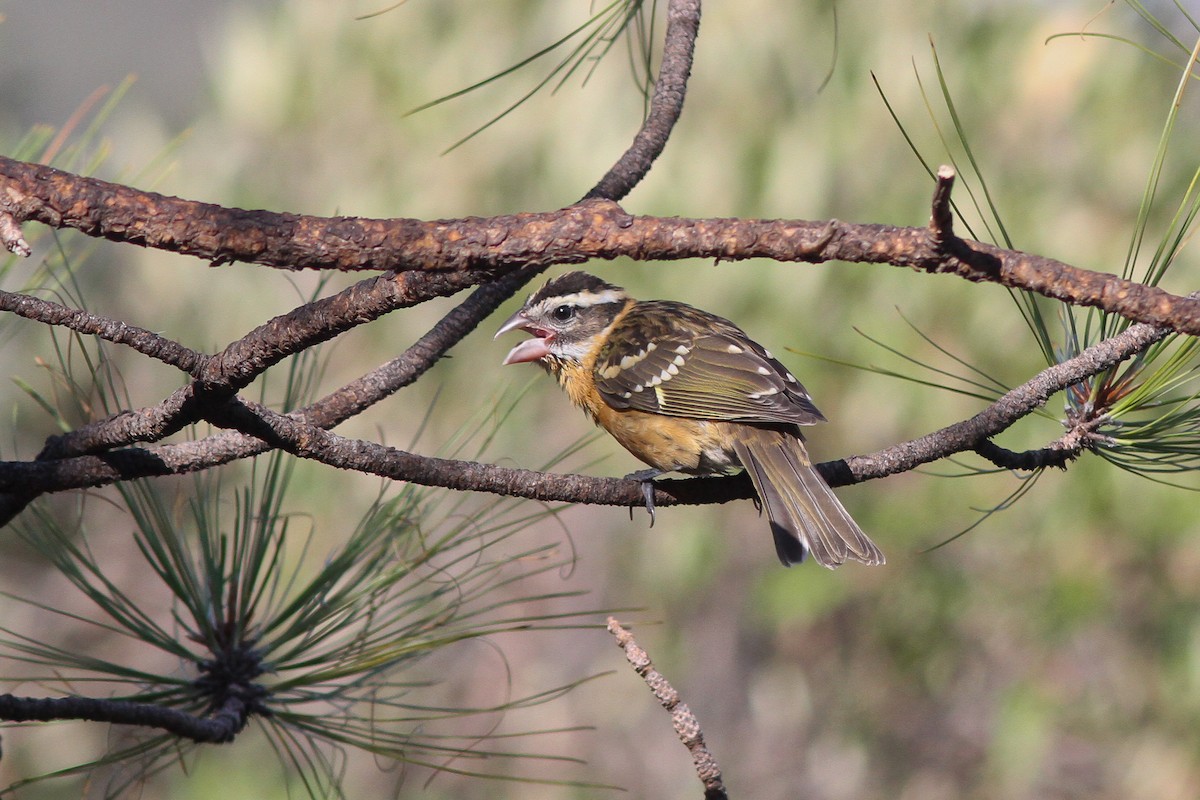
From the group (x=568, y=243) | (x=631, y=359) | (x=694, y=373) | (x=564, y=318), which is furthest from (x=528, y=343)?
(x=568, y=243)

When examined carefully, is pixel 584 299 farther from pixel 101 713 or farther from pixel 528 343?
pixel 101 713

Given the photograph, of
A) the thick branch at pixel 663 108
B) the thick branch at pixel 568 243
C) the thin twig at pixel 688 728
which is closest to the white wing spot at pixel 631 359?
the thick branch at pixel 663 108

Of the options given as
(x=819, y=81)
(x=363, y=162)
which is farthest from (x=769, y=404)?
(x=363, y=162)

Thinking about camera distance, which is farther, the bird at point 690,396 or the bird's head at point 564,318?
the bird's head at point 564,318

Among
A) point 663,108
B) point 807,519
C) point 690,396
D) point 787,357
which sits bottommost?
point 807,519

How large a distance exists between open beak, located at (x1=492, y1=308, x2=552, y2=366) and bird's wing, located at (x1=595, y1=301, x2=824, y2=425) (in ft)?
0.71

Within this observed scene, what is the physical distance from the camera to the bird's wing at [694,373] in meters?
3.63

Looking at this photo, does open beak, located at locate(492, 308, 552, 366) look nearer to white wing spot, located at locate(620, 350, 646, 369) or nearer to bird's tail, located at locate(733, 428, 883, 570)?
white wing spot, located at locate(620, 350, 646, 369)

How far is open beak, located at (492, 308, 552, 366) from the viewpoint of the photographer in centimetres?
416

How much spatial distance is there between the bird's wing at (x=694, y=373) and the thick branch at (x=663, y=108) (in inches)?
42.5

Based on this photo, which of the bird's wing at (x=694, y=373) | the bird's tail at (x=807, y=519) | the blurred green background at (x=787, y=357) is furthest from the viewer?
the blurred green background at (x=787, y=357)

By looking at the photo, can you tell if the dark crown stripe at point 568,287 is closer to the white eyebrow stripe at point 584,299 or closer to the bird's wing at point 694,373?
the white eyebrow stripe at point 584,299

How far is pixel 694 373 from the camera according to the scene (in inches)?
155

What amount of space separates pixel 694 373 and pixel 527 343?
688 mm
